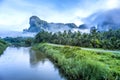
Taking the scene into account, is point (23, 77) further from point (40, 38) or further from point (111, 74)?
point (40, 38)

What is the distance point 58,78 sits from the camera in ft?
75.6

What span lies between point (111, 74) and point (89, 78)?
8.92ft

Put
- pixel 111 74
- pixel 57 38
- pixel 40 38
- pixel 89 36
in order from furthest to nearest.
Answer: pixel 40 38
pixel 57 38
pixel 89 36
pixel 111 74

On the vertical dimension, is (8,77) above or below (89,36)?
below

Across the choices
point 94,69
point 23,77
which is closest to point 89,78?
point 94,69

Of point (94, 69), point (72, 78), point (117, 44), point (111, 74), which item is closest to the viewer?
point (111, 74)

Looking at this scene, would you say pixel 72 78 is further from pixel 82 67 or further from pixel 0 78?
pixel 0 78

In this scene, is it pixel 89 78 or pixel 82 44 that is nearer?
pixel 89 78

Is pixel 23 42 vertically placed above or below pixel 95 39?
below

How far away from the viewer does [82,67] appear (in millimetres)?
18797

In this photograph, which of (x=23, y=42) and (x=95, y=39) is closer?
(x=95, y=39)

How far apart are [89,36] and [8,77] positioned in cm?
3721

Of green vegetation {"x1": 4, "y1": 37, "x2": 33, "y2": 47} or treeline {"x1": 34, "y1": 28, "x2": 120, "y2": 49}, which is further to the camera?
green vegetation {"x1": 4, "y1": 37, "x2": 33, "y2": 47}

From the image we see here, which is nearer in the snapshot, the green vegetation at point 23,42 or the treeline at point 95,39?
the treeline at point 95,39
